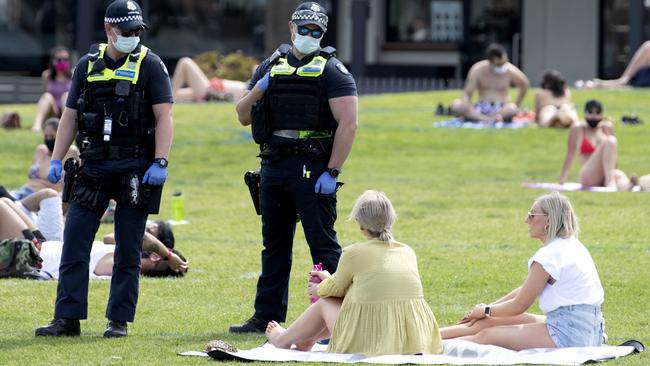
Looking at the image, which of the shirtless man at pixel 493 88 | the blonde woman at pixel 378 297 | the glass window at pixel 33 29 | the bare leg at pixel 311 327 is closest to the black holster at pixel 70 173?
the bare leg at pixel 311 327

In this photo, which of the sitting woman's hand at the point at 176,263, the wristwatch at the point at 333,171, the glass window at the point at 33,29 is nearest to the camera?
the wristwatch at the point at 333,171

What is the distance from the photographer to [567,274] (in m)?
7.66

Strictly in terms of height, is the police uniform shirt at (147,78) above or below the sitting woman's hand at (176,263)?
above

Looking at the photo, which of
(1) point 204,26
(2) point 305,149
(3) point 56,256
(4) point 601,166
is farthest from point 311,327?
(1) point 204,26

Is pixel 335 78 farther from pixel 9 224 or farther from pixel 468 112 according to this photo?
pixel 468 112

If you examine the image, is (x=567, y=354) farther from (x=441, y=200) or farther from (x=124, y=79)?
(x=441, y=200)

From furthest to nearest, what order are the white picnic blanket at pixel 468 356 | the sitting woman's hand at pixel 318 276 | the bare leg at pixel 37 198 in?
1. the bare leg at pixel 37 198
2. the sitting woman's hand at pixel 318 276
3. the white picnic blanket at pixel 468 356

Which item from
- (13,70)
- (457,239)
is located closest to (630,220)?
(457,239)

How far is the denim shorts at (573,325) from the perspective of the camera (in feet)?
25.2

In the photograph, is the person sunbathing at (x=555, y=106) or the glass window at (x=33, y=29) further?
the glass window at (x=33, y=29)

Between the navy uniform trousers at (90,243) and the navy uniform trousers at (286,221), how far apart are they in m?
0.75

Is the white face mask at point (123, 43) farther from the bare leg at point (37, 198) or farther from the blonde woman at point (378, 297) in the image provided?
the bare leg at point (37, 198)

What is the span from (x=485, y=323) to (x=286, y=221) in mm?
1430

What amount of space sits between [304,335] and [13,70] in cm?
2514
